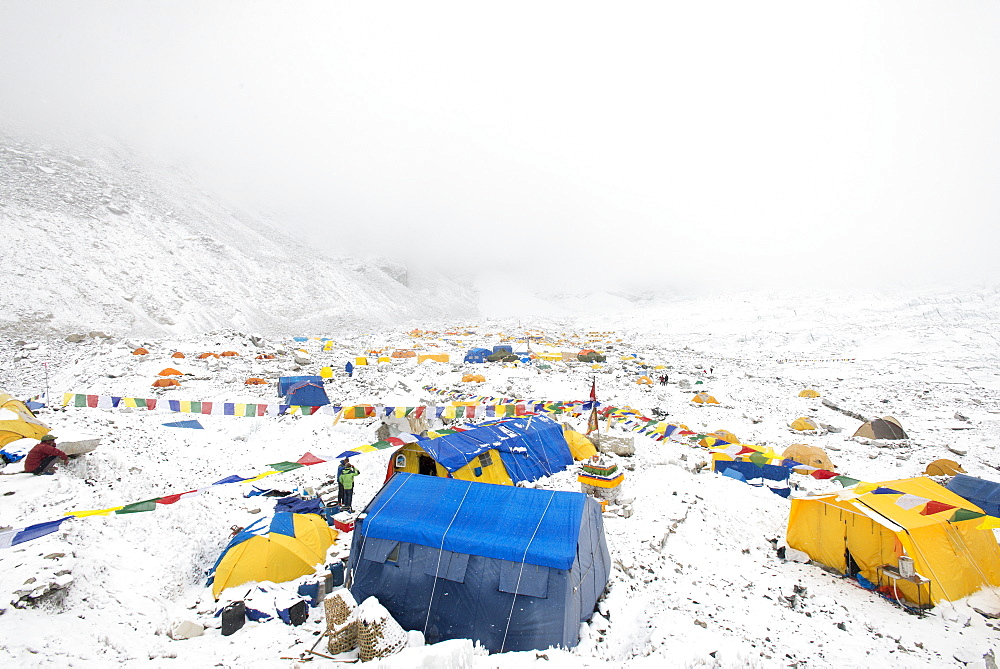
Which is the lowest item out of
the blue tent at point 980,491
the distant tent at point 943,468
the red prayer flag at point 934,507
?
the distant tent at point 943,468

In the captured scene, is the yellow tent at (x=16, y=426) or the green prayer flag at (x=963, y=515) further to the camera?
the yellow tent at (x=16, y=426)

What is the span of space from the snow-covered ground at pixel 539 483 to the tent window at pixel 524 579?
2.61 ft

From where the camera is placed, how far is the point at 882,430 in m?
20.1

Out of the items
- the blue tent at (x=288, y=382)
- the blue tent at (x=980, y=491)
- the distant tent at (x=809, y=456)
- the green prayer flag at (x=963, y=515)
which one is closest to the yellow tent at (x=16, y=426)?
the blue tent at (x=288, y=382)

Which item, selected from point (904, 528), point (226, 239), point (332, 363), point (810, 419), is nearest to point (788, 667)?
point (904, 528)

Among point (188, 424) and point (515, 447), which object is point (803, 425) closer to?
point (515, 447)

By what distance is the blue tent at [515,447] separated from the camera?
40.2 feet

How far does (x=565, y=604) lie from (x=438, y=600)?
2.07 metres

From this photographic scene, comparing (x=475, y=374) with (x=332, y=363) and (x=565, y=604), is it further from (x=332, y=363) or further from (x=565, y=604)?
(x=565, y=604)

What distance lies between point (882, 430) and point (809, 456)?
7223 mm

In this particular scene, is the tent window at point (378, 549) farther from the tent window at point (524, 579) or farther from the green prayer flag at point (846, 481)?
the green prayer flag at point (846, 481)

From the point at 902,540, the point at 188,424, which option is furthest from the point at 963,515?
the point at 188,424

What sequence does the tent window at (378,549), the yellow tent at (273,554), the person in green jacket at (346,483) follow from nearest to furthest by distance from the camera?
1. the tent window at (378,549)
2. the yellow tent at (273,554)
3. the person in green jacket at (346,483)

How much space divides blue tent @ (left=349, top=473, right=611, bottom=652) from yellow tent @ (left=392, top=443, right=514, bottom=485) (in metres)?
3.75
